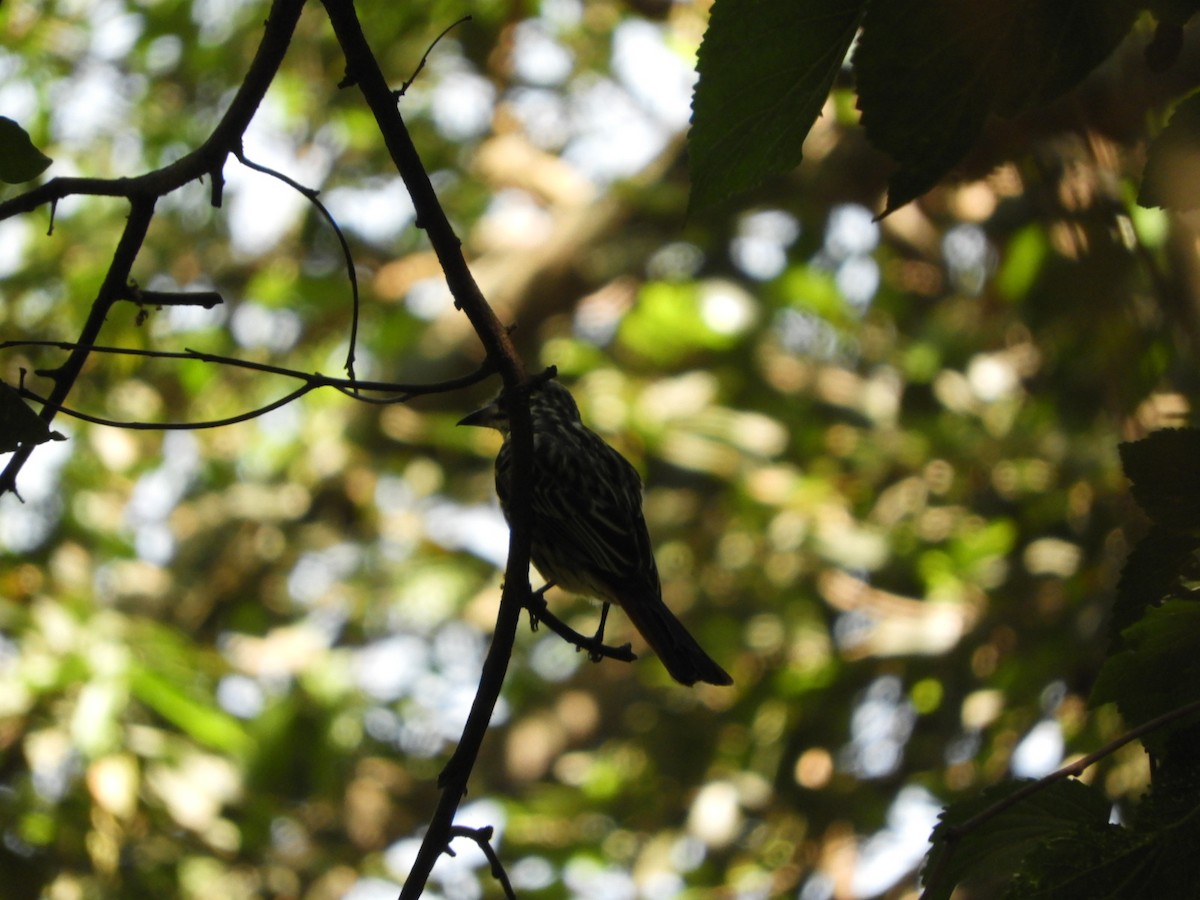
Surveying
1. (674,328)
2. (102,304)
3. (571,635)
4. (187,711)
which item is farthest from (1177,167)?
(674,328)

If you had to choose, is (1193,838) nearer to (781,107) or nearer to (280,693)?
(781,107)

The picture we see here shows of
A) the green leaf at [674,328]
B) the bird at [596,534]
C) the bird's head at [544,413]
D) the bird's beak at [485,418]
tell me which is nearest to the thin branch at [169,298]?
the bird at [596,534]

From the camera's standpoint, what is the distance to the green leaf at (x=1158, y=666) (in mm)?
1651

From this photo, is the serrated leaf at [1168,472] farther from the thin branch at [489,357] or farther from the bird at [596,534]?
the bird at [596,534]

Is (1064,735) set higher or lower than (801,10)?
higher

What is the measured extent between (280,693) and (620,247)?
10.2 ft

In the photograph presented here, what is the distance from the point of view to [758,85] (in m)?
1.58

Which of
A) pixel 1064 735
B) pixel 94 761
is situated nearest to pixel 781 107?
pixel 1064 735

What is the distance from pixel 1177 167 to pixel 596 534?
2.10 metres

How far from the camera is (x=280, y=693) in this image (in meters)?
7.50

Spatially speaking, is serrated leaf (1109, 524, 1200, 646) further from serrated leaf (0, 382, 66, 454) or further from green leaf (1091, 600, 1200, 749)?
serrated leaf (0, 382, 66, 454)

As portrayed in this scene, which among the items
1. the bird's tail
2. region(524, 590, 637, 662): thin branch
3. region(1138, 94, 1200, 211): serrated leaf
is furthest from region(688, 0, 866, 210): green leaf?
the bird's tail

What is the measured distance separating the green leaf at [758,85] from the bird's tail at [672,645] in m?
1.60

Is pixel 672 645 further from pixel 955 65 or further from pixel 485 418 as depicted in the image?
pixel 955 65
